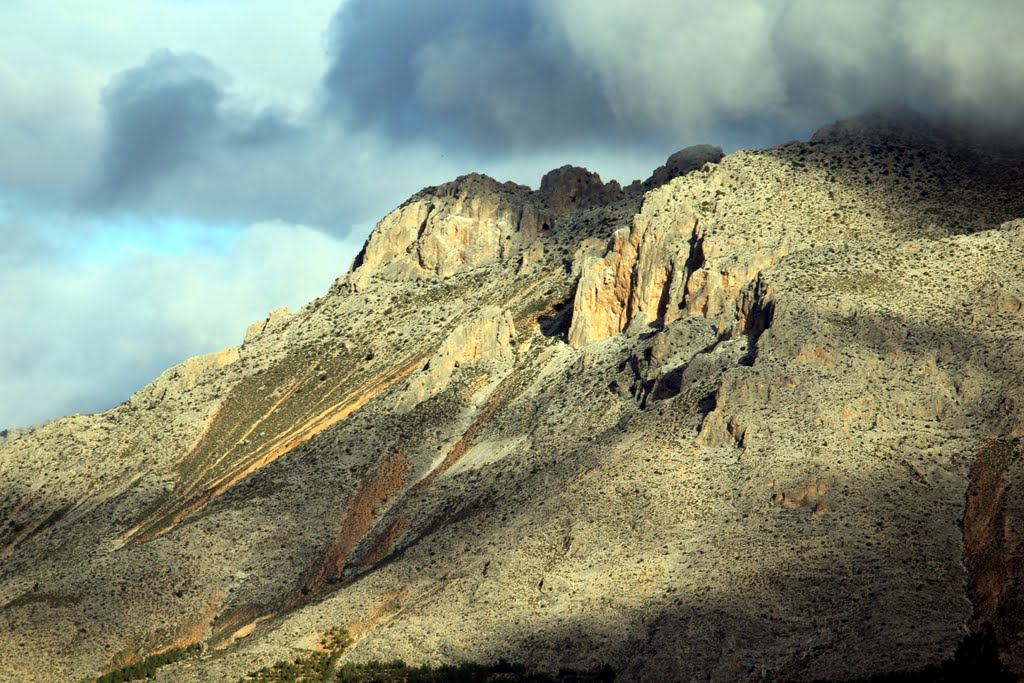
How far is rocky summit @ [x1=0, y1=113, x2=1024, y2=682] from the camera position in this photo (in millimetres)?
112250

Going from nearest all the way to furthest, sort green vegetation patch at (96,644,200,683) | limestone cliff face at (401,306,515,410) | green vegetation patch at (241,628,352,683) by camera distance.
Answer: green vegetation patch at (241,628,352,683)
green vegetation patch at (96,644,200,683)
limestone cliff face at (401,306,515,410)

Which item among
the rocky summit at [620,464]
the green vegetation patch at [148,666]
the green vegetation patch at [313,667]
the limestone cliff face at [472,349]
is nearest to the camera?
the rocky summit at [620,464]

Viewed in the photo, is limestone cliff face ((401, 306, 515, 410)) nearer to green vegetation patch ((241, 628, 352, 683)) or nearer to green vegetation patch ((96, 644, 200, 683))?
green vegetation patch ((96, 644, 200, 683))

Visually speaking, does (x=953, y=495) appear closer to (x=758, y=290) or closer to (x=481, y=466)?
(x=758, y=290)

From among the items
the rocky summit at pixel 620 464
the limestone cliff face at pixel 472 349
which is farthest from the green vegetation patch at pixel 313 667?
the limestone cliff face at pixel 472 349

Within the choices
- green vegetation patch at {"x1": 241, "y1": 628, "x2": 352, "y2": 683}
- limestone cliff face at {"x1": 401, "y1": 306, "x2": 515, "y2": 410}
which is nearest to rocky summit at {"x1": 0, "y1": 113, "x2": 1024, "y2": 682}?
limestone cliff face at {"x1": 401, "y1": 306, "x2": 515, "y2": 410}

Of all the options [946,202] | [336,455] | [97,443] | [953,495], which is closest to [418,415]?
[336,455]

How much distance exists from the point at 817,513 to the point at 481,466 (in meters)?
39.5

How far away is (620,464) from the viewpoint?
131 meters

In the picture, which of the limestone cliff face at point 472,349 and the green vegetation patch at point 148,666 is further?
the limestone cliff face at point 472,349

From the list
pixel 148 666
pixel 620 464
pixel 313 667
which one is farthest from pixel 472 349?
pixel 313 667

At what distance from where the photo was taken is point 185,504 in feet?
534

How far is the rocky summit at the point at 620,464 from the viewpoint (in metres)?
112

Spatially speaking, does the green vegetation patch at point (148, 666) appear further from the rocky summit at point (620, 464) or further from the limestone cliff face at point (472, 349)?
the limestone cliff face at point (472, 349)
